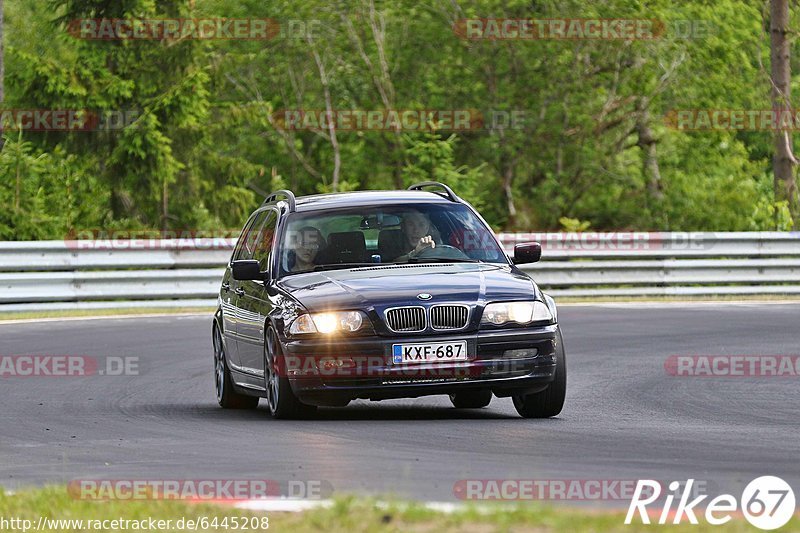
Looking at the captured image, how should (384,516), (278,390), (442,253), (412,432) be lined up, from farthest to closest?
1. (442,253)
2. (278,390)
3. (412,432)
4. (384,516)

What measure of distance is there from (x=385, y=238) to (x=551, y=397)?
1793mm

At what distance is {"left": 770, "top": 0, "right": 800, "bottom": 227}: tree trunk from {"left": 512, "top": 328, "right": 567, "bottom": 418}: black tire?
22395 millimetres

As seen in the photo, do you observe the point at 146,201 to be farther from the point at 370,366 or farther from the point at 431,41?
the point at 370,366

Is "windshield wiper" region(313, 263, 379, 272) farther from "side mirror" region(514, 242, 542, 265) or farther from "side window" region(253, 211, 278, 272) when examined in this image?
"side mirror" region(514, 242, 542, 265)

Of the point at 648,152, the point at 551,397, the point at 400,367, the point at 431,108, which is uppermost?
the point at 400,367

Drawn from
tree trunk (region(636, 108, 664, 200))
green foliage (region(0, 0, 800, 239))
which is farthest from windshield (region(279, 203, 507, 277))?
tree trunk (region(636, 108, 664, 200))

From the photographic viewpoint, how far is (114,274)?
24875mm

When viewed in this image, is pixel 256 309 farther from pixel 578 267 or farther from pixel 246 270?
pixel 578 267

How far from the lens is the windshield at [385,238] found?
12.3m

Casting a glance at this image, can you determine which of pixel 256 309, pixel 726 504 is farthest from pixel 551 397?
pixel 726 504

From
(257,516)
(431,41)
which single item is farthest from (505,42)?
(257,516)

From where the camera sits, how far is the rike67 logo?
668 centimetres

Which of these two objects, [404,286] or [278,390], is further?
[278,390]

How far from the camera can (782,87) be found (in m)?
33.8
